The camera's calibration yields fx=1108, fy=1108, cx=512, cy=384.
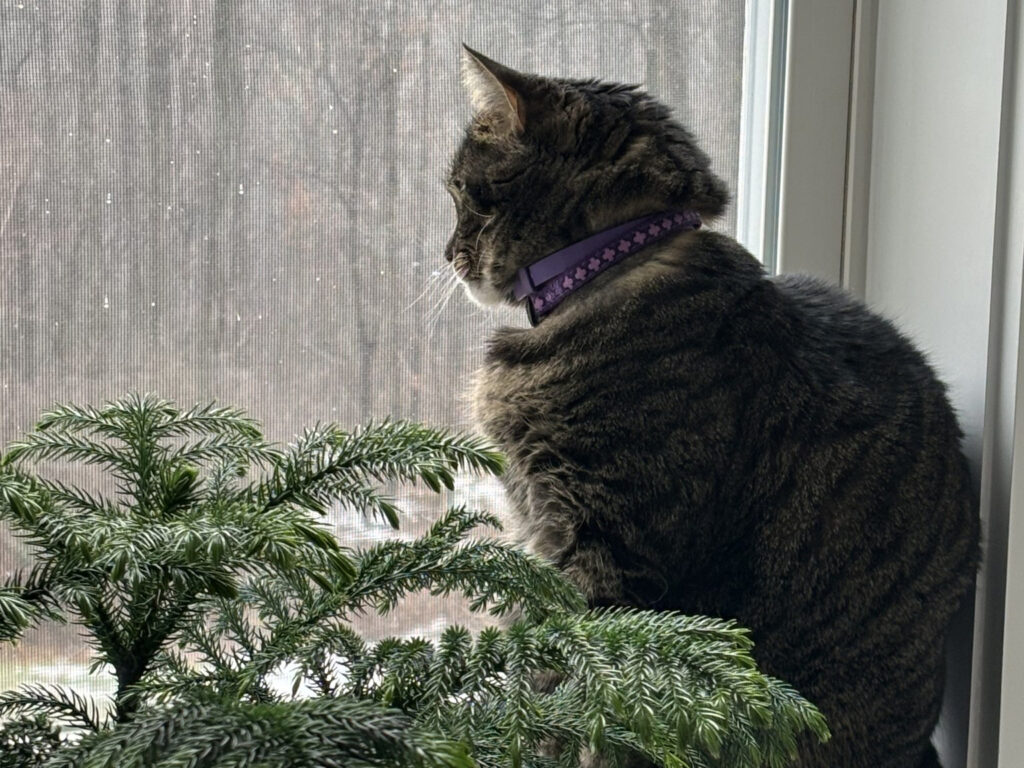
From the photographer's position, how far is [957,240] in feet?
3.72

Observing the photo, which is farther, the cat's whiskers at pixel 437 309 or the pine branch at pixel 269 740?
the cat's whiskers at pixel 437 309

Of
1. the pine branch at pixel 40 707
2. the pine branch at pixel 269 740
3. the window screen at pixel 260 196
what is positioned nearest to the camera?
the pine branch at pixel 269 740

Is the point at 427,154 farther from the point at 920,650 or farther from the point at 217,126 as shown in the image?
the point at 920,650

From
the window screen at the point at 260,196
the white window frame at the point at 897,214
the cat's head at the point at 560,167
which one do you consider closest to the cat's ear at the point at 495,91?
the cat's head at the point at 560,167

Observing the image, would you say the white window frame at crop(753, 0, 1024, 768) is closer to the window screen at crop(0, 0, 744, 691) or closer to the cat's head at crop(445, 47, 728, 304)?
the window screen at crop(0, 0, 744, 691)

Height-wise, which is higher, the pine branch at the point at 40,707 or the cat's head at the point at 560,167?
the cat's head at the point at 560,167

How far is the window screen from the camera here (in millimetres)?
1124

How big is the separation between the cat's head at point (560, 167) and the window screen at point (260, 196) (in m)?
0.11

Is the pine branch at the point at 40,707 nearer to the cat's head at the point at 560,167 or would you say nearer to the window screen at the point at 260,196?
the window screen at the point at 260,196

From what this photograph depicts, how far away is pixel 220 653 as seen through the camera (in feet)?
2.55

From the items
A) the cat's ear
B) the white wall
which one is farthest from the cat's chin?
the white wall

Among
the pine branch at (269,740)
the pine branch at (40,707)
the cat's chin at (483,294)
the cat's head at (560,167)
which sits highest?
the cat's head at (560,167)

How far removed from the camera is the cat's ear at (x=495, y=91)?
1058 mm

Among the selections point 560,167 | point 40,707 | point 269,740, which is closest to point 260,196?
point 560,167
